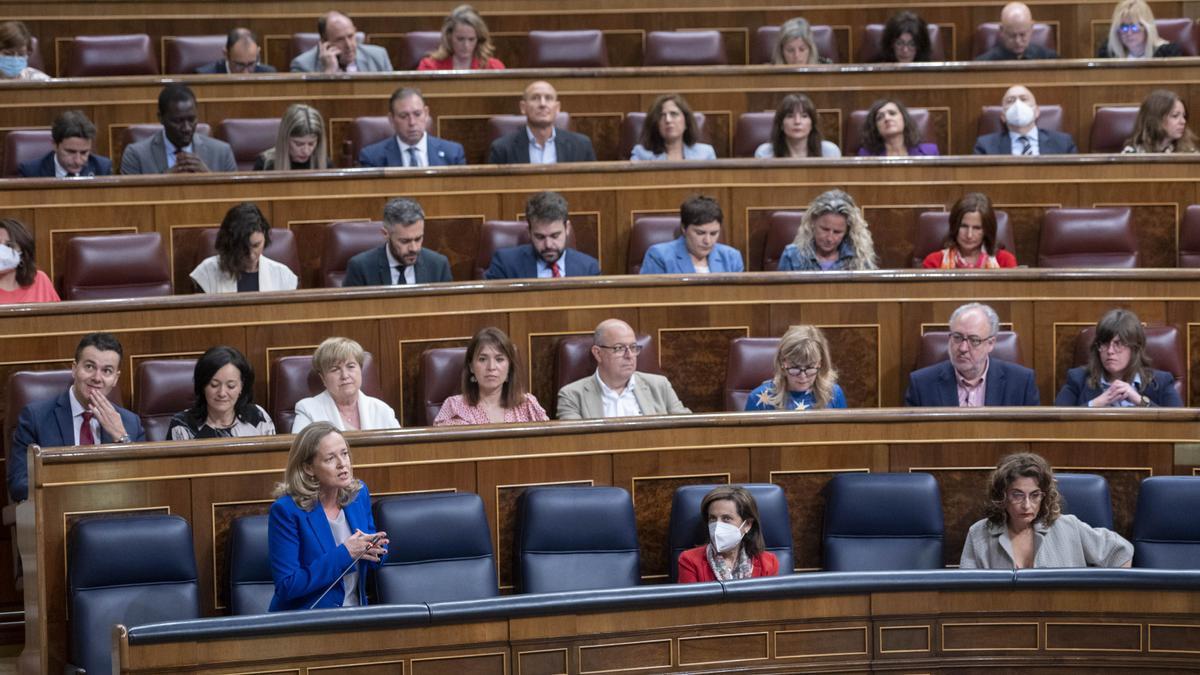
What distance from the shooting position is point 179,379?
143 inches

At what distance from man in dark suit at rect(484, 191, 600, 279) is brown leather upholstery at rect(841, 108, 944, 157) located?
1062 mm

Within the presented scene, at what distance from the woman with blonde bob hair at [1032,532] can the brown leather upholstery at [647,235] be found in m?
1.34

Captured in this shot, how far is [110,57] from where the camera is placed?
5.30 meters

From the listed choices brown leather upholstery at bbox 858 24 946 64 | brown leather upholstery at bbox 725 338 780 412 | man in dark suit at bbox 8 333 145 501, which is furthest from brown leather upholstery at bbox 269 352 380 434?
brown leather upholstery at bbox 858 24 946 64

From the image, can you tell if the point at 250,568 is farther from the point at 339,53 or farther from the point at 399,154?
the point at 339,53

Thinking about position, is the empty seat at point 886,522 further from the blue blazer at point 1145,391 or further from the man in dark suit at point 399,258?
the man in dark suit at point 399,258

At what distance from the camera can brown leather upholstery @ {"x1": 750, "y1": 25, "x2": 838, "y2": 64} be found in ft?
18.2

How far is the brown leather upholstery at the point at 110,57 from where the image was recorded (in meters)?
5.29

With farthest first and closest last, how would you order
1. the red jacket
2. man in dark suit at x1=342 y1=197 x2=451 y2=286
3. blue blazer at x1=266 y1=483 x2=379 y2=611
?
man in dark suit at x1=342 y1=197 x2=451 y2=286 < the red jacket < blue blazer at x1=266 y1=483 x2=379 y2=611

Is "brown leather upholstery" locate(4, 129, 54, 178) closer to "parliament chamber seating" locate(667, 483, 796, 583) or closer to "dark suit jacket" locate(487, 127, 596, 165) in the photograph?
"dark suit jacket" locate(487, 127, 596, 165)

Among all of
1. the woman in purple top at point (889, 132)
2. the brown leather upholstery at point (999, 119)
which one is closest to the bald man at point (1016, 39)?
the brown leather upholstery at point (999, 119)

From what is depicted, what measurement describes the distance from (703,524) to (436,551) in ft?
1.62

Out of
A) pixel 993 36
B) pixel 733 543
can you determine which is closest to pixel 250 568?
pixel 733 543

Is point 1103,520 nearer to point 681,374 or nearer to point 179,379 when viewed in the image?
point 681,374
